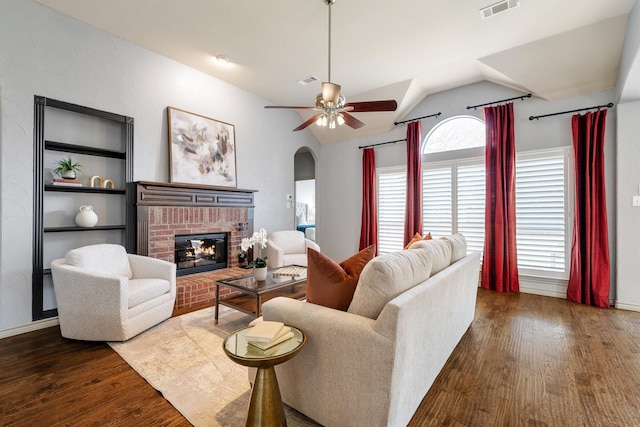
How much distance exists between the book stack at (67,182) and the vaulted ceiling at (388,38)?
179cm

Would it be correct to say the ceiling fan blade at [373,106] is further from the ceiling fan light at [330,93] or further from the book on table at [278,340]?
the book on table at [278,340]

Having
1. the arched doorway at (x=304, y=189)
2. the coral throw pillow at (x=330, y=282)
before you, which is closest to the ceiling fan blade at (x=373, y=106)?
the coral throw pillow at (x=330, y=282)

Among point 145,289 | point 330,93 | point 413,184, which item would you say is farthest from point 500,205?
point 145,289

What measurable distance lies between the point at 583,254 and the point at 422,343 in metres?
3.57

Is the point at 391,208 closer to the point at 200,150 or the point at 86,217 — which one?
the point at 200,150

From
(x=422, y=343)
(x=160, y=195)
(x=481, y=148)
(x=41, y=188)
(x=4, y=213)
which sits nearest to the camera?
(x=422, y=343)

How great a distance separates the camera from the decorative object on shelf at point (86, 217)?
10.5ft

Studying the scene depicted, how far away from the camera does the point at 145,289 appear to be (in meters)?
2.78

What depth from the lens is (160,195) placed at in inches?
148

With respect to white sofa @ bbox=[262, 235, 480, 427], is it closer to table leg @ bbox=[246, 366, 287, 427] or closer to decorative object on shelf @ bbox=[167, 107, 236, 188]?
table leg @ bbox=[246, 366, 287, 427]

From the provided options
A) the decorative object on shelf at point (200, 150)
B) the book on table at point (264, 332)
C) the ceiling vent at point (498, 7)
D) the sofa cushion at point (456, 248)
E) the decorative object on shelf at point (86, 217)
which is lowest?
the book on table at point (264, 332)

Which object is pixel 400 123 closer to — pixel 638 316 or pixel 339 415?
pixel 638 316

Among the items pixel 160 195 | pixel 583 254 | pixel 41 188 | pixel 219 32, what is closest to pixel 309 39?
pixel 219 32

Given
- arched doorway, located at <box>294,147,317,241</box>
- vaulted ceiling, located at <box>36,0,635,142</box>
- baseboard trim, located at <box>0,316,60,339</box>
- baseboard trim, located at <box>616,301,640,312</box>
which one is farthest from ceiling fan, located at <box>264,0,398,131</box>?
arched doorway, located at <box>294,147,317,241</box>
